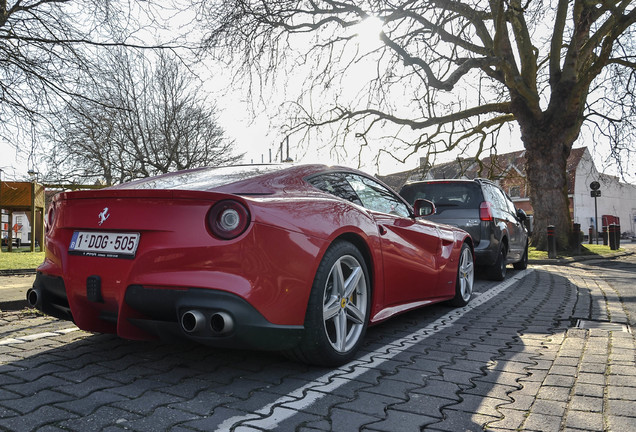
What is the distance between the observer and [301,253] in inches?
115

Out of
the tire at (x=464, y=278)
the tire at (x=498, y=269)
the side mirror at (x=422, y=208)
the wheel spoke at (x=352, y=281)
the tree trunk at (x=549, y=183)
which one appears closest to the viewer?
the wheel spoke at (x=352, y=281)

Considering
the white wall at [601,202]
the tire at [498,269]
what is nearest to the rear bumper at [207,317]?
the tire at [498,269]

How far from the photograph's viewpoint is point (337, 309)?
326 centimetres

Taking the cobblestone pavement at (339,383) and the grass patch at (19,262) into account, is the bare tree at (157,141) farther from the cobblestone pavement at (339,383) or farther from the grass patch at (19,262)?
the cobblestone pavement at (339,383)

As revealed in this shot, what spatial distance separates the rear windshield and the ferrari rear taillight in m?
5.84

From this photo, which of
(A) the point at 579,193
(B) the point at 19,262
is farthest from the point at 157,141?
(A) the point at 579,193

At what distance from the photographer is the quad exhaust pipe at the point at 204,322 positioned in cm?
259

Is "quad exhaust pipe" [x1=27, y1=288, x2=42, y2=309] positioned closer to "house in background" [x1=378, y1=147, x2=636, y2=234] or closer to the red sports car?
the red sports car

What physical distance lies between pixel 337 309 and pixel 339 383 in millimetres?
495

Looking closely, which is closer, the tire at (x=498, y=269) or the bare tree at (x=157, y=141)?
the tire at (x=498, y=269)

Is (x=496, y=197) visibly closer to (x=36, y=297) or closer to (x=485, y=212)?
(x=485, y=212)

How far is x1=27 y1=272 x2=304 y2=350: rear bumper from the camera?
2617mm

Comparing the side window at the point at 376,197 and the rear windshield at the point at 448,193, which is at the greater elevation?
the rear windshield at the point at 448,193

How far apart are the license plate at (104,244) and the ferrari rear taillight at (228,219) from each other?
442mm
